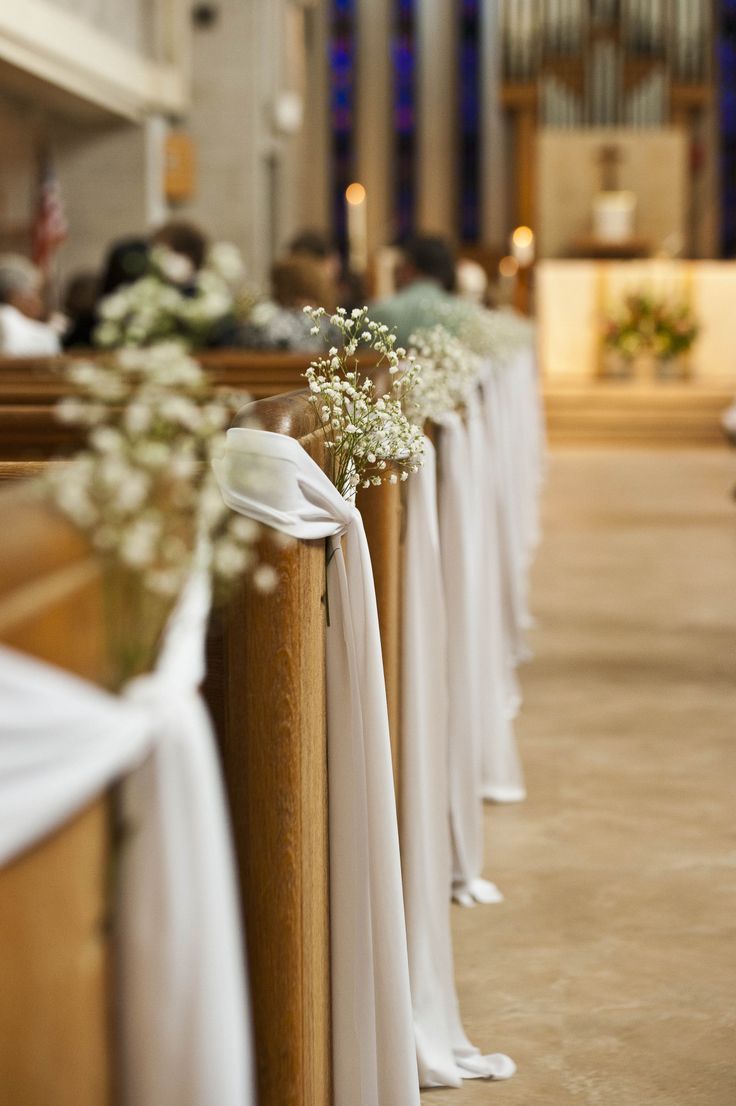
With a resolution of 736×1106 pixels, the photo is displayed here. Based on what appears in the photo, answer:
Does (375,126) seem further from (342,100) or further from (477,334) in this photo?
(477,334)

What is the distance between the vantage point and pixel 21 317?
24.7 feet

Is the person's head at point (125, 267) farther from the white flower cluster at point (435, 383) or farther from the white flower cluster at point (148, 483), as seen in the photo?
the white flower cluster at point (148, 483)

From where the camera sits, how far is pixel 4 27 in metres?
8.93

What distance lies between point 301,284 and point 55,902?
16.4 ft

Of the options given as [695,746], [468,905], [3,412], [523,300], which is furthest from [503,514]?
[523,300]

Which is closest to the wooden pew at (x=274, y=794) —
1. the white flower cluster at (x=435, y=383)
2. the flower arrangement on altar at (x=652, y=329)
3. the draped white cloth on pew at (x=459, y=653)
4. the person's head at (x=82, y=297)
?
the white flower cluster at (x=435, y=383)

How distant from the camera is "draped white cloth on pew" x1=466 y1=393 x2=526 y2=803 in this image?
438cm

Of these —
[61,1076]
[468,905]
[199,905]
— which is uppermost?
[199,905]

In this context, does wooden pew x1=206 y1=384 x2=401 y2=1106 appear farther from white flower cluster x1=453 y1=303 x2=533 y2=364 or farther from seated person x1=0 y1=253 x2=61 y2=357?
seated person x1=0 y1=253 x2=61 y2=357

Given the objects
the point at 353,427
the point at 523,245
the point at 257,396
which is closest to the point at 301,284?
the point at 257,396

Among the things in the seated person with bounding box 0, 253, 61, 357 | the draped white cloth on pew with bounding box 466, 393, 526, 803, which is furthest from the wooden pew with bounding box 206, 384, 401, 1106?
the seated person with bounding box 0, 253, 61, 357

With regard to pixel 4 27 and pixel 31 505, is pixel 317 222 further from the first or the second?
pixel 31 505

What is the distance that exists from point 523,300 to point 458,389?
40.5ft

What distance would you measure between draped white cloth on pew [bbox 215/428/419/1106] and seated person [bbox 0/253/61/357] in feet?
16.3
